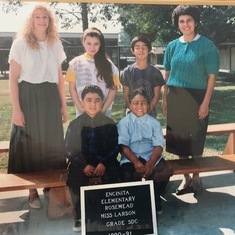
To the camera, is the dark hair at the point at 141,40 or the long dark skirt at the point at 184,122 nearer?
the dark hair at the point at 141,40

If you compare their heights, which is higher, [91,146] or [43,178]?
[91,146]

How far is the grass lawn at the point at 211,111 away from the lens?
7.26ft

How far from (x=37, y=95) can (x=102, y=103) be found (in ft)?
1.42

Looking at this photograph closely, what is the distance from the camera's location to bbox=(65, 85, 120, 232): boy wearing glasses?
230 centimetres

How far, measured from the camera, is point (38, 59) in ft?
7.15

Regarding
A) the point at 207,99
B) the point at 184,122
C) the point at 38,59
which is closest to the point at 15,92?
the point at 38,59

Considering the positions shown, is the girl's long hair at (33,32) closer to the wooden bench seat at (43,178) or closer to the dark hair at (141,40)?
the dark hair at (141,40)

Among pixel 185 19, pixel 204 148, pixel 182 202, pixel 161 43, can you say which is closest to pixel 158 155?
pixel 204 148

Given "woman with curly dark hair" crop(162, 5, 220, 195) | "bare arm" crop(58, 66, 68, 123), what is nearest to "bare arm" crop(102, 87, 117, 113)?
"bare arm" crop(58, 66, 68, 123)

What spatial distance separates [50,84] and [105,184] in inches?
30.8

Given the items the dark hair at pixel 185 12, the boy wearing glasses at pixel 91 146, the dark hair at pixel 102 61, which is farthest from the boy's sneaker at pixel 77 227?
the dark hair at pixel 185 12

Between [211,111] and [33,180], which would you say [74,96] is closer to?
[33,180]

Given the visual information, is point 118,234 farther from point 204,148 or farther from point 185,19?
point 185,19

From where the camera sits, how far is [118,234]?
2.41 m
